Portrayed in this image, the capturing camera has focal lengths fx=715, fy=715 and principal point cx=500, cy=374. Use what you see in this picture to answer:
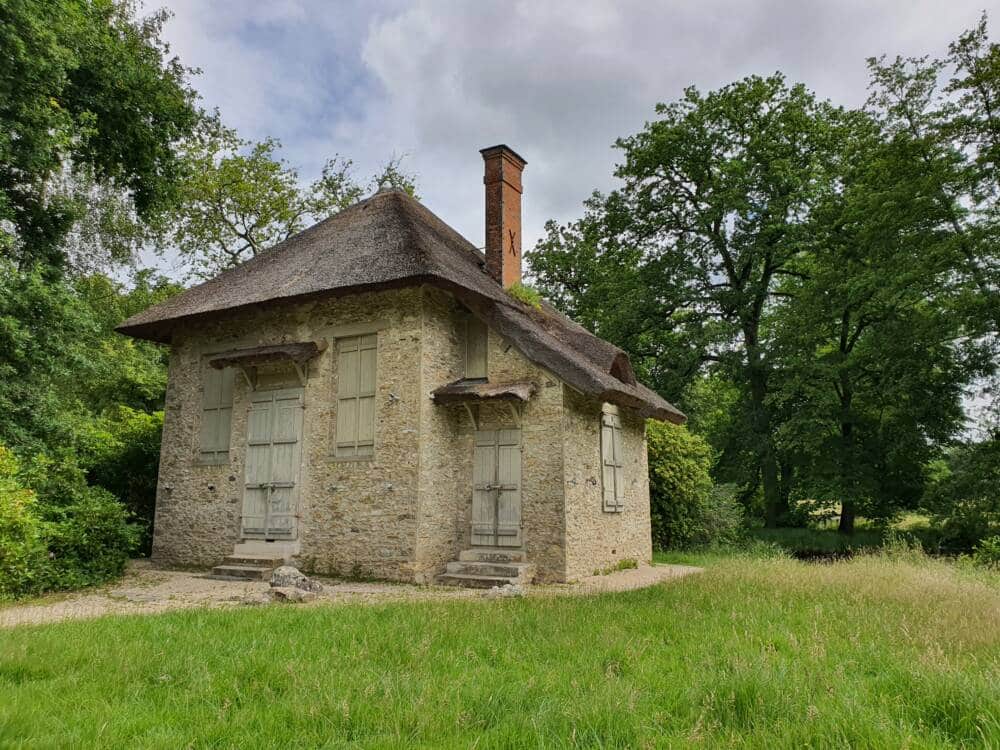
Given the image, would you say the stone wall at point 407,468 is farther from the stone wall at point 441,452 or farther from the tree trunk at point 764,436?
the tree trunk at point 764,436

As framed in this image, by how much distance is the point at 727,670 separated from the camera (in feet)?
14.5

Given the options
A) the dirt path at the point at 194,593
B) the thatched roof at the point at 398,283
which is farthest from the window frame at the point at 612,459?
the dirt path at the point at 194,593

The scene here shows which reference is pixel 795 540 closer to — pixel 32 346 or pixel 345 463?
pixel 345 463

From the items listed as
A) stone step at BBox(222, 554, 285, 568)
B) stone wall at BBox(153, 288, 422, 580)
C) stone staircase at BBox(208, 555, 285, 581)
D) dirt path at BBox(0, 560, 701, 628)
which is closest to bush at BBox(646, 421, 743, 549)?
dirt path at BBox(0, 560, 701, 628)

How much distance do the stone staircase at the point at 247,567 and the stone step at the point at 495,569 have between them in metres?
2.79

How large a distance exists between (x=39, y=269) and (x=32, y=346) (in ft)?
4.13

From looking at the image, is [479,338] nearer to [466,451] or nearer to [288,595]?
[466,451]

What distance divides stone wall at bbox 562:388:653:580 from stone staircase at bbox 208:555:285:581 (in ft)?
15.2

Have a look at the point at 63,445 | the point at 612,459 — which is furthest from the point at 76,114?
the point at 612,459

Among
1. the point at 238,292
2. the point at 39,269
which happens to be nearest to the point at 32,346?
the point at 39,269

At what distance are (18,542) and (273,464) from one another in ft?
13.1

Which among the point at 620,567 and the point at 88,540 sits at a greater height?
the point at 88,540

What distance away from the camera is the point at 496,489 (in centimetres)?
1111

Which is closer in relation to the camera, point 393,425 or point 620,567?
point 393,425
